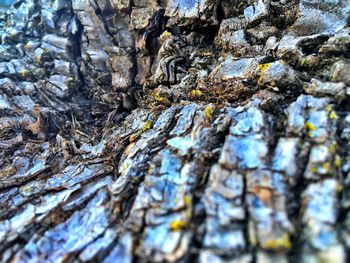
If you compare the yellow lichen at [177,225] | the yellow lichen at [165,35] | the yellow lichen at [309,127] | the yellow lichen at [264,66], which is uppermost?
the yellow lichen at [165,35]

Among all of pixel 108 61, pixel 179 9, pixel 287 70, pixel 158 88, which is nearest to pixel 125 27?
pixel 108 61

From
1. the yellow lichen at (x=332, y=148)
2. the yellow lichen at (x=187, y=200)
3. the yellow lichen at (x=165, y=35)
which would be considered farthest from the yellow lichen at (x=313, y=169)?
the yellow lichen at (x=165, y=35)

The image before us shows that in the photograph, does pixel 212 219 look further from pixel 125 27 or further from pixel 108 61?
pixel 125 27

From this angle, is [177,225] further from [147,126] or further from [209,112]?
[147,126]

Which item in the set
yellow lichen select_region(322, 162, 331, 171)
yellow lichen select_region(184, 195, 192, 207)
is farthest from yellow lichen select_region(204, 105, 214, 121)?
yellow lichen select_region(322, 162, 331, 171)

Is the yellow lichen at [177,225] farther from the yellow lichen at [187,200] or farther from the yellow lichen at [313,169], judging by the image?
the yellow lichen at [313,169]
